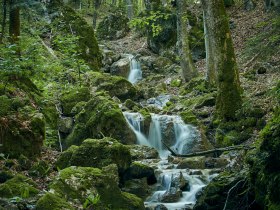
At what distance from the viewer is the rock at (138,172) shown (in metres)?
9.51

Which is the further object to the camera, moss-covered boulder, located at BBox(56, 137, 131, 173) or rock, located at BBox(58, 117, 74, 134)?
rock, located at BBox(58, 117, 74, 134)

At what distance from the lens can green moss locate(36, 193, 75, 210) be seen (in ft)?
18.9

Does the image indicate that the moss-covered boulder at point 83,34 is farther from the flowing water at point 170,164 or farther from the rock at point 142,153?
the rock at point 142,153

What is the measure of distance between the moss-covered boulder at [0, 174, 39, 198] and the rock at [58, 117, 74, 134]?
581cm

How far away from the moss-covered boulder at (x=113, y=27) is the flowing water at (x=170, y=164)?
19.0 meters

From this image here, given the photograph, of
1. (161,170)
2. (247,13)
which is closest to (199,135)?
(161,170)

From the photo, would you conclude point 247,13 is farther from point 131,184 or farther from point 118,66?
point 131,184

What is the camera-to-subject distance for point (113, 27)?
32.9 meters

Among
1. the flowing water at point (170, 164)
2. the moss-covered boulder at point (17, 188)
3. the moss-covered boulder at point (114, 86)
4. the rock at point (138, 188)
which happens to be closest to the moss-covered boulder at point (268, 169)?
the flowing water at point (170, 164)

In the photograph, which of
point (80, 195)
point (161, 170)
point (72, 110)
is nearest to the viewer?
point (80, 195)

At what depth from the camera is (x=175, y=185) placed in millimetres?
9414

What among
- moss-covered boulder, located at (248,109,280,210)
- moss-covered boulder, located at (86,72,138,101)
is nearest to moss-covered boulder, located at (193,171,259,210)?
moss-covered boulder, located at (248,109,280,210)

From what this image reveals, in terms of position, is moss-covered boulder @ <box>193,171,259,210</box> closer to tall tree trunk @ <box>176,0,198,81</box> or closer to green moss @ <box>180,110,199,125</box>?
green moss @ <box>180,110,199,125</box>

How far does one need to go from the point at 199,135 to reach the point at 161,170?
2921mm
